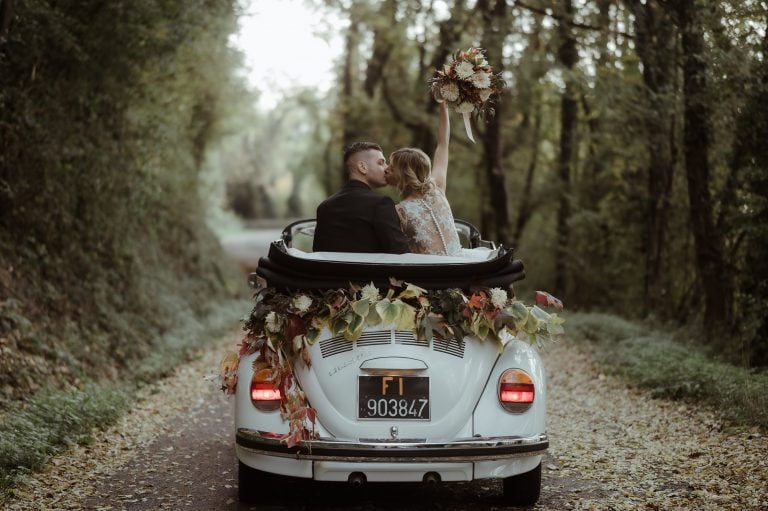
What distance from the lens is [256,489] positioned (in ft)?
17.9

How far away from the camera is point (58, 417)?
7.50 m

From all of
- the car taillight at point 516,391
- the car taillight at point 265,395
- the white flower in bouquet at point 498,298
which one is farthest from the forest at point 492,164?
the car taillight at point 265,395

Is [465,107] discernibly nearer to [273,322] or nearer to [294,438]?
[273,322]

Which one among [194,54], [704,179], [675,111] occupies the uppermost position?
[194,54]

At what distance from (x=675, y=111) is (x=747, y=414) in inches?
259

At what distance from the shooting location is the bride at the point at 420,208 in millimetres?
5914

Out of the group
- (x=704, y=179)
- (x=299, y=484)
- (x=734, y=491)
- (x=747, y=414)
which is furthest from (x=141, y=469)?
(x=704, y=179)

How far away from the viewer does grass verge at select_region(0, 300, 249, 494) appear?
6383 mm

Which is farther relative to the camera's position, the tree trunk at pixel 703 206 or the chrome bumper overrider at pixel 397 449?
the tree trunk at pixel 703 206

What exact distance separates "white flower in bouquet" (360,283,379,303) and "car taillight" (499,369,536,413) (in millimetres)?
865

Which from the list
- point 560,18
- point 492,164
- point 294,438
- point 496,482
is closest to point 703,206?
point 560,18

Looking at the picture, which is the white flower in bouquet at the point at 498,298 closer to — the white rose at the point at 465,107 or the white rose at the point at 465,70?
the white rose at the point at 465,107

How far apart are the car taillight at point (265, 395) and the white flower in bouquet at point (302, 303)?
0.46 m

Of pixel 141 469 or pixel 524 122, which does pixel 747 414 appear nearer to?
pixel 141 469
